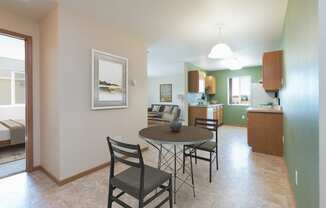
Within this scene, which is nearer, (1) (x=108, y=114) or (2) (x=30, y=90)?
(2) (x=30, y=90)

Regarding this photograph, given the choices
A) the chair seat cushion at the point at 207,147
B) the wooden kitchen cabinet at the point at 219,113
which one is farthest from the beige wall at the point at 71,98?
the wooden kitchen cabinet at the point at 219,113

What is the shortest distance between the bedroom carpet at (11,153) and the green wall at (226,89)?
6856 mm

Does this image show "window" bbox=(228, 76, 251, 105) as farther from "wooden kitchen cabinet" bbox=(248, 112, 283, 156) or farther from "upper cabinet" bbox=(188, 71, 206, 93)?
"wooden kitchen cabinet" bbox=(248, 112, 283, 156)

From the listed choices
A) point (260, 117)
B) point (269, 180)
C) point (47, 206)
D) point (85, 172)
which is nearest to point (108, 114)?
point (85, 172)

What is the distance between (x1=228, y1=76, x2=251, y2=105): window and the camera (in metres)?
6.89

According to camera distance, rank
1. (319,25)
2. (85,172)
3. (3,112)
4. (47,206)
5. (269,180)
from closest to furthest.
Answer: (319,25), (47,206), (269,180), (85,172), (3,112)

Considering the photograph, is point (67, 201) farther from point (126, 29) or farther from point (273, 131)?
point (273, 131)

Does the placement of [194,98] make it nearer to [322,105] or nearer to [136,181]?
[136,181]

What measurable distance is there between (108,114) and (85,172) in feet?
3.17

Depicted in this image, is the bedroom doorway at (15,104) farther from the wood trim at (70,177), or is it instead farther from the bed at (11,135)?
the wood trim at (70,177)

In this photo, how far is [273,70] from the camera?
134 inches

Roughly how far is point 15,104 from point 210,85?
23.4 feet

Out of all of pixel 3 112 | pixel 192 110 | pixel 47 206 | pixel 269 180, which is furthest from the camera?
pixel 192 110

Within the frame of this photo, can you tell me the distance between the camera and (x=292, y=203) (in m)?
1.85
